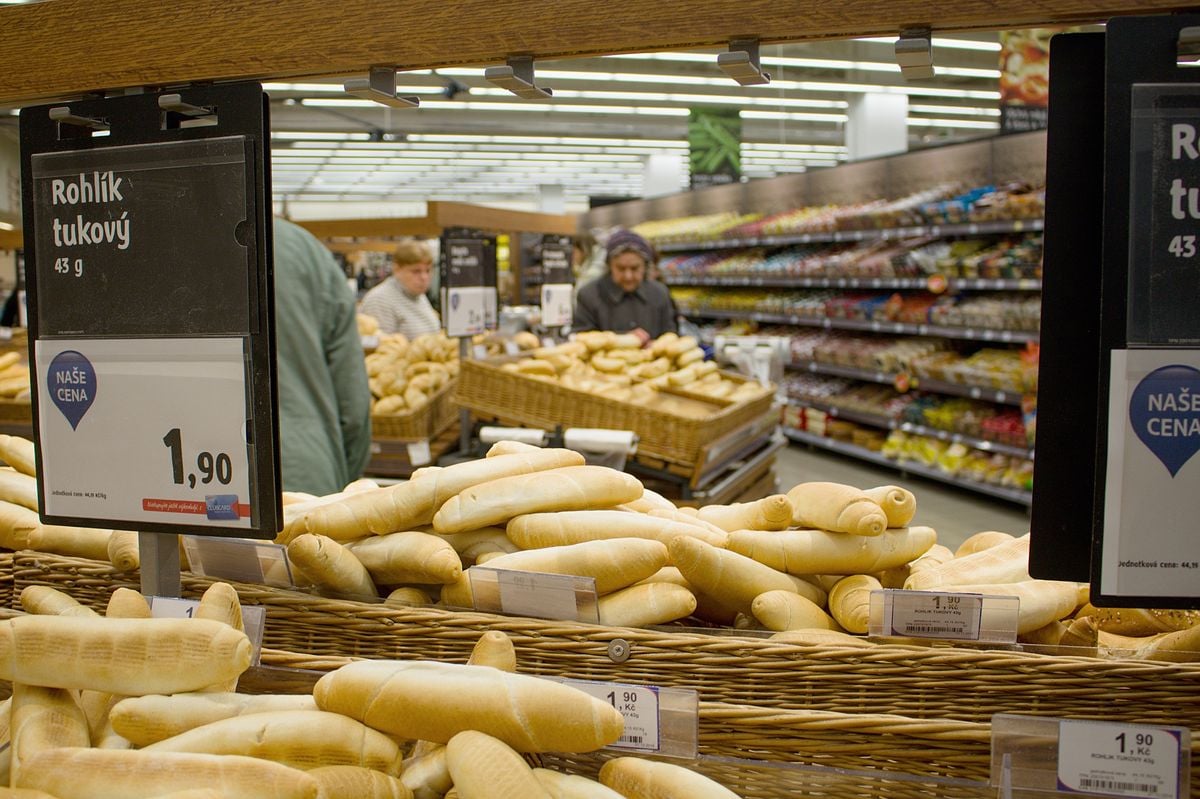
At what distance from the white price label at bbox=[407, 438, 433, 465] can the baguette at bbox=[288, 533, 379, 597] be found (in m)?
2.84

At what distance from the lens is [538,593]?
1.20m

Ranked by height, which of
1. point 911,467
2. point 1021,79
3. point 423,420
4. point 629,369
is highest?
point 1021,79

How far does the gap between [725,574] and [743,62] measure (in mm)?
634

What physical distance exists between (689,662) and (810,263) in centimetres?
737

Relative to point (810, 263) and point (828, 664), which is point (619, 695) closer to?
point (828, 664)

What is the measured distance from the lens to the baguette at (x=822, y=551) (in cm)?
134

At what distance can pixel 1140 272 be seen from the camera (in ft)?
2.88

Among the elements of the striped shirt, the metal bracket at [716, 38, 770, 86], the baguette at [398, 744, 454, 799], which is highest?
the metal bracket at [716, 38, 770, 86]

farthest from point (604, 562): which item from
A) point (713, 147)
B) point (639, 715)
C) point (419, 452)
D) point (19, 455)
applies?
point (713, 147)

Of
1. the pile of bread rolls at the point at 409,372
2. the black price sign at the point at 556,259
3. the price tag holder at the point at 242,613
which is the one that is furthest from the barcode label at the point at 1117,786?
the black price sign at the point at 556,259

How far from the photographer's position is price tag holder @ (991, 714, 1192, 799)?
3.07ft

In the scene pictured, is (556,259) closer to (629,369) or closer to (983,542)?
(629,369)

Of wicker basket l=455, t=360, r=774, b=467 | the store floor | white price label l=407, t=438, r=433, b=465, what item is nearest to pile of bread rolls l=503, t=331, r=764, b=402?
Answer: wicker basket l=455, t=360, r=774, b=467

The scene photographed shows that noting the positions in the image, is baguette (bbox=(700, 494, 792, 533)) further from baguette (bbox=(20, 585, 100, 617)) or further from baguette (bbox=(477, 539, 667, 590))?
baguette (bbox=(20, 585, 100, 617))
